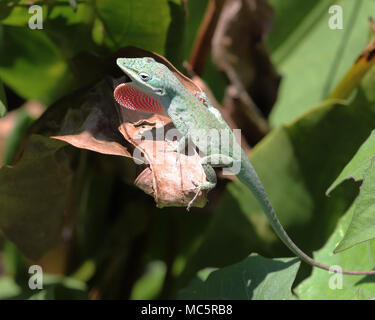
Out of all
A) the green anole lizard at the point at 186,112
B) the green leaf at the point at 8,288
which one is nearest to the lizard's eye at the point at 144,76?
the green anole lizard at the point at 186,112

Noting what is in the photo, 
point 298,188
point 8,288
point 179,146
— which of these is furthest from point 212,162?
point 8,288

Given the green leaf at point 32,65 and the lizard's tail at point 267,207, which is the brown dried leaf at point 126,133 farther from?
the green leaf at point 32,65

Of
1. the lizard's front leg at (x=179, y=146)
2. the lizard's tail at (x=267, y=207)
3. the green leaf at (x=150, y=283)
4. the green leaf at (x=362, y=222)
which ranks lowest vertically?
the green leaf at (x=150, y=283)

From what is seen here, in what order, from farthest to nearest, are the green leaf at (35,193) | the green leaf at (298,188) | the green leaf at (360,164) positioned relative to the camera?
the green leaf at (298,188) < the green leaf at (35,193) < the green leaf at (360,164)

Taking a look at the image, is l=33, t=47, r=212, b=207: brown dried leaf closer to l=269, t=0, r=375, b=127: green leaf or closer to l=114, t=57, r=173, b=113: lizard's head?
l=114, t=57, r=173, b=113: lizard's head

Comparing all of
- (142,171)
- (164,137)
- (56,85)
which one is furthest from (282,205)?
(56,85)
